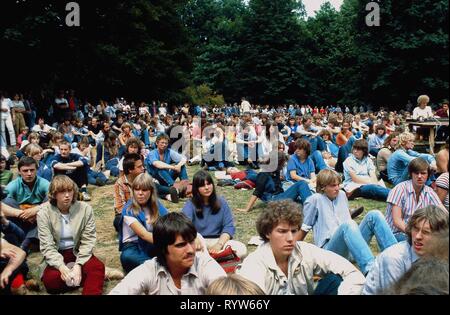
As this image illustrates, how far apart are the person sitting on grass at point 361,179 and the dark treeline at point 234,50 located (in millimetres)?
2001

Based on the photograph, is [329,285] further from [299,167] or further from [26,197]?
[299,167]

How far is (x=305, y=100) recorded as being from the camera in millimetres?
47000

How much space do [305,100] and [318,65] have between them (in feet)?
11.9

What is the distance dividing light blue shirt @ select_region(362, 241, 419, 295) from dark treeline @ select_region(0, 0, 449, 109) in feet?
17.2

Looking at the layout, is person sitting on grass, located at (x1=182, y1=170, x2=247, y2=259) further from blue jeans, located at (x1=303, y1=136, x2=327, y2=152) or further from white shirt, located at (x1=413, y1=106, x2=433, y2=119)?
white shirt, located at (x1=413, y1=106, x2=433, y2=119)

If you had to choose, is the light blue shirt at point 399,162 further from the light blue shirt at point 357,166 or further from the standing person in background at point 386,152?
the standing person in background at point 386,152

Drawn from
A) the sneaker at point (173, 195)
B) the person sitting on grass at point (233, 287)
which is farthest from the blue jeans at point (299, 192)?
the person sitting on grass at point (233, 287)

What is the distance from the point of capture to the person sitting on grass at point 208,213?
5.27 m

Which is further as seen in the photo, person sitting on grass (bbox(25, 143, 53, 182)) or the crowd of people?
person sitting on grass (bbox(25, 143, 53, 182))

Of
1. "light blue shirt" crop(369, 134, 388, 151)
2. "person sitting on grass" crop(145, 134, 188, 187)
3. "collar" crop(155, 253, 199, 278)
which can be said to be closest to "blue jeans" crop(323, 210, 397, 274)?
"collar" crop(155, 253, 199, 278)

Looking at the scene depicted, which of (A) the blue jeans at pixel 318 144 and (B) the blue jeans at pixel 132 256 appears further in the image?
(A) the blue jeans at pixel 318 144

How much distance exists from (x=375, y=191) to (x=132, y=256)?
4.89 meters

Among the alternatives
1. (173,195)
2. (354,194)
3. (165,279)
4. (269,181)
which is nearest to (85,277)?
(165,279)

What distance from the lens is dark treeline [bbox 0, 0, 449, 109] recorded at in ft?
61.5
